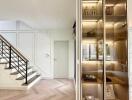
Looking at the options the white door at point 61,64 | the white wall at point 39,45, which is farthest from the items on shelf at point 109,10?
the white door at point 61,64

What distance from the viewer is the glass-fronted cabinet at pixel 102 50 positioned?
3.75 meters

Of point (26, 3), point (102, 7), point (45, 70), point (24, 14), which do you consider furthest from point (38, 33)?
point (102, 7)

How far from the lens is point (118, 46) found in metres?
3.90

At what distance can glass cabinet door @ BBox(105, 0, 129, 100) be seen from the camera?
376 centimetres

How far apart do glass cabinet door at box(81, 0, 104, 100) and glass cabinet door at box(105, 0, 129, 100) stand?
0.46 ft

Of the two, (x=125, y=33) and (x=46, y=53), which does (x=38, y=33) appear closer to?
(x=46, y=53)

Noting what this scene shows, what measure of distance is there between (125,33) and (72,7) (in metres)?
2.57

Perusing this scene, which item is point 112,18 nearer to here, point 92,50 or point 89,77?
point 92,50

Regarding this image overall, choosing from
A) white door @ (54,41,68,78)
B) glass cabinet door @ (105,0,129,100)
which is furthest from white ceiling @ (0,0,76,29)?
white door @ (54,41,68,78)

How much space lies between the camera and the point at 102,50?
3787mm

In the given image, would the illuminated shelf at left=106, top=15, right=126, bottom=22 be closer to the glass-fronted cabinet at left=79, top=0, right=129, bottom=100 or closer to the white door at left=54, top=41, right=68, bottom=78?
the glass-fronted cabinet at left=79, top=0, right=129, bottom=100

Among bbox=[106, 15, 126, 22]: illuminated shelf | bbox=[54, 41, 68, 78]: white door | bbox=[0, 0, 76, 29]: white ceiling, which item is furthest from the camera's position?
bbox=[54, 41, 68, 78]: white door

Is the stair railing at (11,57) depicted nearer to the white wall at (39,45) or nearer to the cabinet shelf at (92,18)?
the white wall at (39,45)

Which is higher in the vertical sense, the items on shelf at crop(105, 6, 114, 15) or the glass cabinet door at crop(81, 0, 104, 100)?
the items on shelf at crop(105, 6, 114, 15)
